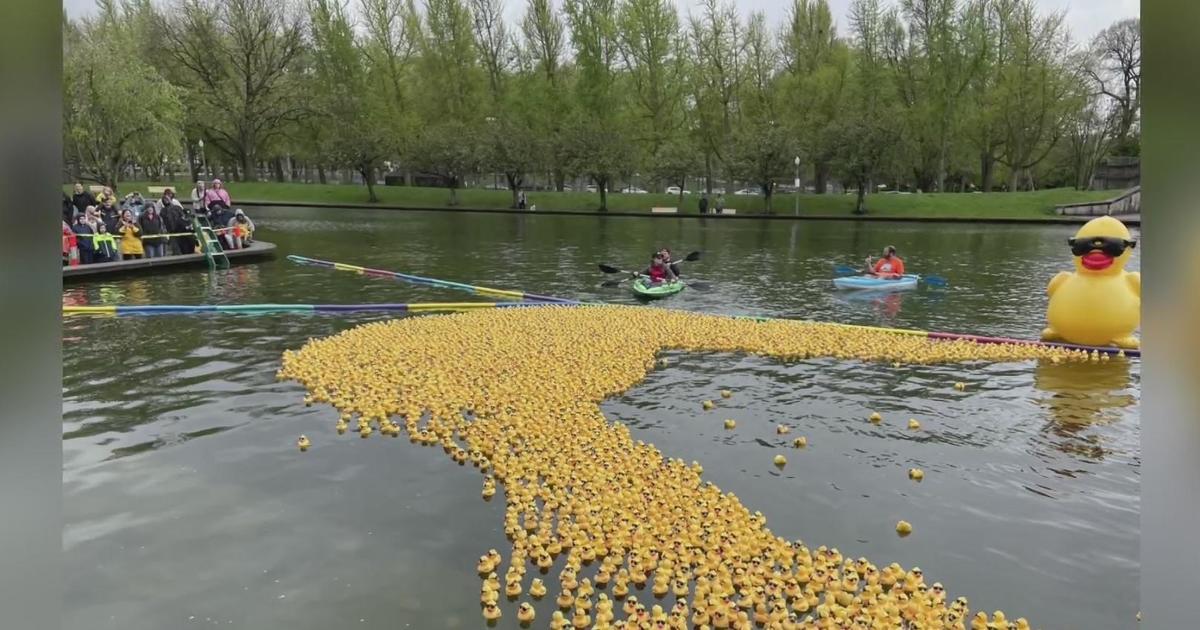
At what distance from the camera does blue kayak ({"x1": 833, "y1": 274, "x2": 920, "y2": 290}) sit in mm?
24328

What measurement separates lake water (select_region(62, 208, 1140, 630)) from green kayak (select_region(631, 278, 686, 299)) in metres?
6.30

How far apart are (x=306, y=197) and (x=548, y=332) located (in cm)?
6705

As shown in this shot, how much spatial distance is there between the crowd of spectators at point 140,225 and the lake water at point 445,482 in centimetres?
810

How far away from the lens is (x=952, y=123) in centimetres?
6769

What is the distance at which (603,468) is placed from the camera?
31.0 feet

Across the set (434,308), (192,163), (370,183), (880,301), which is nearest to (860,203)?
(880,301)

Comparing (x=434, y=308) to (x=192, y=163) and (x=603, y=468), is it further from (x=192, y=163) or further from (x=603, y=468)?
(x=192, y=163)

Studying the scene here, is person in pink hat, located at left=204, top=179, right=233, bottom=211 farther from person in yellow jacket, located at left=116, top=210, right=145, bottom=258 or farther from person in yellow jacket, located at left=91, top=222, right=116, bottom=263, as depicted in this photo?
person in yellow jacket, located at left=91, top=222, right=116, bottom=263

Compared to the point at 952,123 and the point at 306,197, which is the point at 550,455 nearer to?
the point at 952,123

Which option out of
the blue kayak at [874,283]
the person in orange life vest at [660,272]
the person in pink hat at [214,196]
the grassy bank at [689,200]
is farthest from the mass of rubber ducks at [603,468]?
the grassy bank at [689,200]

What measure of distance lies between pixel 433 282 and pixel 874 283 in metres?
14.3

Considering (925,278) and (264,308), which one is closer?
(264,308)

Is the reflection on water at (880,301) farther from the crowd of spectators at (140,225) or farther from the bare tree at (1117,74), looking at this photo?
the bare tree at (1117,74)

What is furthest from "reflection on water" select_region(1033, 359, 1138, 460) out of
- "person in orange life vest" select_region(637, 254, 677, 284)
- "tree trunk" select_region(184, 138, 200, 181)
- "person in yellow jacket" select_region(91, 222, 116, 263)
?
"tree trunk" select_region(184, 138, 200, 181)
